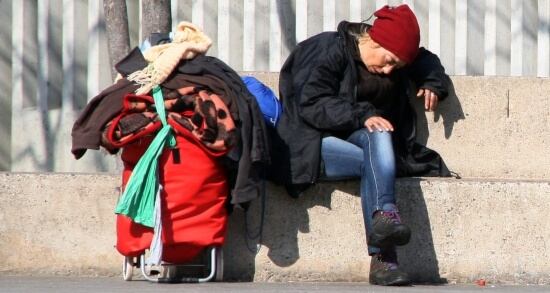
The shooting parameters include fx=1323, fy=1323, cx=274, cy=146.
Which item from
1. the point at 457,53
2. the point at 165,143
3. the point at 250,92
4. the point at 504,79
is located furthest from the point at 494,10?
the point at 165,143

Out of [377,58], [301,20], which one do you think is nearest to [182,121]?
[377,58]

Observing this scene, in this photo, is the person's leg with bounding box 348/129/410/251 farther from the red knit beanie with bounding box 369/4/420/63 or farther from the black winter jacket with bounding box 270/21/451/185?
the red knit beanie with bounding box 369/4/420/63

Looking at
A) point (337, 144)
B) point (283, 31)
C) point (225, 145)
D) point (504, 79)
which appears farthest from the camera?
point (283, 31)

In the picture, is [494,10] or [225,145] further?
[494,10]

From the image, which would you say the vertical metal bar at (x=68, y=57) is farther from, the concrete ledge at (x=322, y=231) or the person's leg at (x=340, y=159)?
the person's leg at (x=340, y=159)

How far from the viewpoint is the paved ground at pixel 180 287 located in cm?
536

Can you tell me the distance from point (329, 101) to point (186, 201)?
82cm

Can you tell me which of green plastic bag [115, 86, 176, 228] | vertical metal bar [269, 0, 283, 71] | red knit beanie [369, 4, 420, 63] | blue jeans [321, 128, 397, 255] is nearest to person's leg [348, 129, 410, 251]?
blue jeans [321, 128, 397, 255]

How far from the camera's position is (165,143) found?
5555mm

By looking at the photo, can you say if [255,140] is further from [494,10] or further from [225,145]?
[494,10]

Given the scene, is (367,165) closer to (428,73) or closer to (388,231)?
(388,231)

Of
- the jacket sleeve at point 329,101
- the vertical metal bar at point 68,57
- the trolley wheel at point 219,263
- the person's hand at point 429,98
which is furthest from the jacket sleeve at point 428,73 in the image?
the vertical metal bar at point 68,57

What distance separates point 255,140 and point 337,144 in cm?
46

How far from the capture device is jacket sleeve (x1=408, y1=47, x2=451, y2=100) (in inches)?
246
